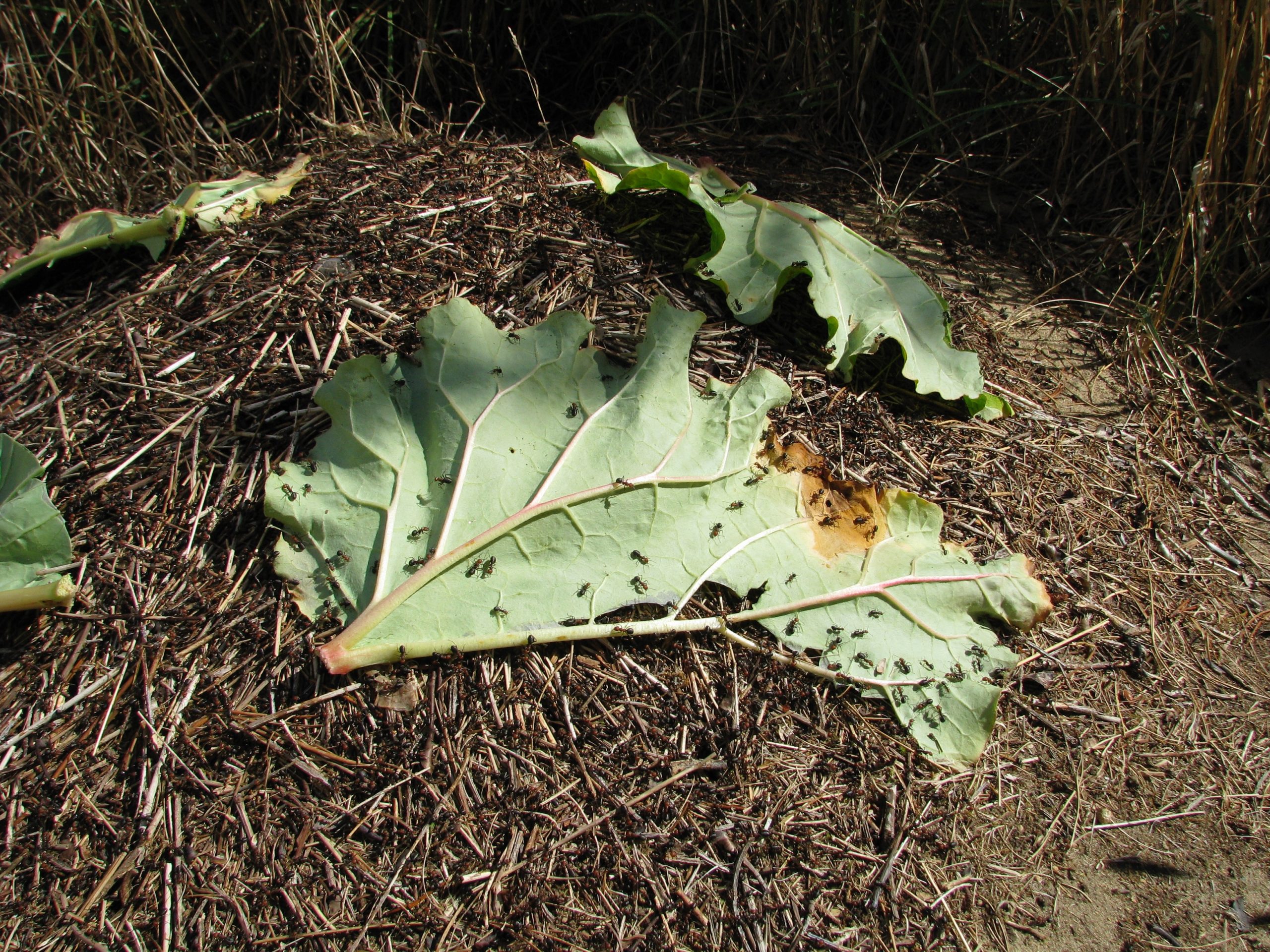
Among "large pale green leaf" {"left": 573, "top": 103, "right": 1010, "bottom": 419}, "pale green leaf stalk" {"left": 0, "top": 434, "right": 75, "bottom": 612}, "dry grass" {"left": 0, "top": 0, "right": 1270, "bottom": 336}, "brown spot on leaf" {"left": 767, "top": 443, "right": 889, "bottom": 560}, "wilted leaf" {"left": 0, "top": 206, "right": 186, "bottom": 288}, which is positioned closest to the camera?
"pale green leaf stalk" {"left": 0, "top": 434, "right": 75, "bottom": 612}

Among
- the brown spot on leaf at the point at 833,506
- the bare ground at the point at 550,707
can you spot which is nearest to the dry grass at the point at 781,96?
the bare ground at the point at 550,707

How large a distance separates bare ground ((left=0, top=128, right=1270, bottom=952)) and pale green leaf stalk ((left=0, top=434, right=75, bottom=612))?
0.32ft

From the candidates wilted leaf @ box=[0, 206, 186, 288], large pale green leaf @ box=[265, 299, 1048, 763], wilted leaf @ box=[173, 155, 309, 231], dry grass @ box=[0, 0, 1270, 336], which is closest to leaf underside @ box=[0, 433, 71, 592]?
large pale green leaf @ box=[265, 299, 1048, 763]

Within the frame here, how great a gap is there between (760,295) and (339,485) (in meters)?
1.42

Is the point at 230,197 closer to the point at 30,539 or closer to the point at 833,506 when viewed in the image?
the point at 30,539

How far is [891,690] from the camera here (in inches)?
84.2

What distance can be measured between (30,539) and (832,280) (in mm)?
2374

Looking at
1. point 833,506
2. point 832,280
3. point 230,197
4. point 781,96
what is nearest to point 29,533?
point 230,197

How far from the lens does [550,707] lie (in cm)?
200

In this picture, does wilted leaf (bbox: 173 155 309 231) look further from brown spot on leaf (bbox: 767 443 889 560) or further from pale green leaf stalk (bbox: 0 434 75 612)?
brown spot on leaf (bbox: 767 443 889 560)

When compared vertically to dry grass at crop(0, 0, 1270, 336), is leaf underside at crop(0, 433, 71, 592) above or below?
below

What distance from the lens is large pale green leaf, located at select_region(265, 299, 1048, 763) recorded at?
2.06 m

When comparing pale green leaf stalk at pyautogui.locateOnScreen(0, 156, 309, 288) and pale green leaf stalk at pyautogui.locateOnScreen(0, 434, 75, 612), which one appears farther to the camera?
pale green leaf stalk at pyautogui.locateOnScreen(0, 156, 309, 288)

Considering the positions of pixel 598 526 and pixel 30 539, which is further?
pixel 598 526
